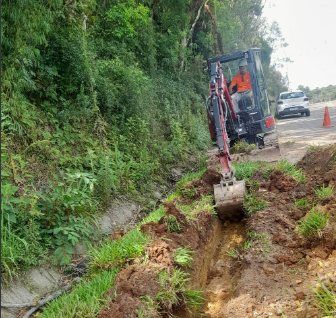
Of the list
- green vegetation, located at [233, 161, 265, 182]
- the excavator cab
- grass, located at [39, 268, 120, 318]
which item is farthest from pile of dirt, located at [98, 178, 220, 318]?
the excavator cab

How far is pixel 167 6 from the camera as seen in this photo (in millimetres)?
15664

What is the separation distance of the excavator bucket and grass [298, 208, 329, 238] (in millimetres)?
1518

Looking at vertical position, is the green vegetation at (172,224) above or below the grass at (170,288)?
above

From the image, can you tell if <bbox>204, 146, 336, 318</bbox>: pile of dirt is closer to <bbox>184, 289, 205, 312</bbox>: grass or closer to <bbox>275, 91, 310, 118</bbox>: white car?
<bbox>184, 289, 205, 312</bbox>: grass

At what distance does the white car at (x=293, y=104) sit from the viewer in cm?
2306

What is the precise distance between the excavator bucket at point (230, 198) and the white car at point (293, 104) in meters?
18.0

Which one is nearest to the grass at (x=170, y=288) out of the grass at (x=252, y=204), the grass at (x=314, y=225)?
the grass at (x=314, y=225)

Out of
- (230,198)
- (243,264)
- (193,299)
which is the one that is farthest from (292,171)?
(193,299)

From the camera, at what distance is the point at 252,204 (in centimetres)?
649

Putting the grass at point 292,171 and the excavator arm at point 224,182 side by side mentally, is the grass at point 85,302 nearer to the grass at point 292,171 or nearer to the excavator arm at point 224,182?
the excavator arm at point 224,182

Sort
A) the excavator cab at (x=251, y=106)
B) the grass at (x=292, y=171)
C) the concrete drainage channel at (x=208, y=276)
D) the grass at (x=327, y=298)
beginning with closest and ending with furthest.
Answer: the grass at (x=327, y=298) → the concrete drainage channel at (x=208, y=276) → the grass at (x=292, y=171) → the excavator cab at (x=251, y=106)

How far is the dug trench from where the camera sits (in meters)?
3.85

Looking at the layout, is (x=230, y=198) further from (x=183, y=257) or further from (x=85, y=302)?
(x=85, y=302)

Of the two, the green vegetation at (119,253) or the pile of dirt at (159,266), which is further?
the green vegetation at (119,253)
